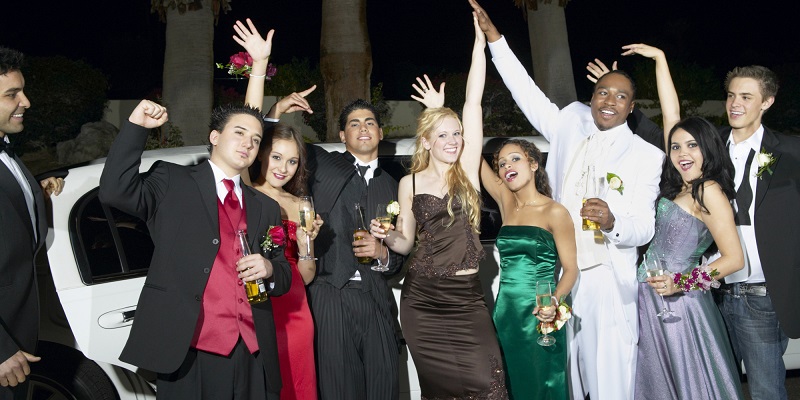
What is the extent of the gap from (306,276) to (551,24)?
7.98 metres

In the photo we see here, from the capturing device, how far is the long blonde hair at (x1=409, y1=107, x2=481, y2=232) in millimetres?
5023

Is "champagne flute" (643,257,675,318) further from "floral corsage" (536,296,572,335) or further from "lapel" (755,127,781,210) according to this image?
"lapel" (755,127,781,210)

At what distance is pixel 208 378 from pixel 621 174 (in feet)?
9.47

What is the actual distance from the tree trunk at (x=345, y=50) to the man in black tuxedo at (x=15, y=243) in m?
5.26

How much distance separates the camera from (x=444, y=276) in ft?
16.3

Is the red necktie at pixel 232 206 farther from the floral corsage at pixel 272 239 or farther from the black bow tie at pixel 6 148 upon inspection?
the black bow tie at pixel 6 148

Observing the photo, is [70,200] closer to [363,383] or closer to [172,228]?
[172,228]

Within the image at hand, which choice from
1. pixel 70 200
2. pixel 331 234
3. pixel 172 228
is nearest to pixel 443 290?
pixel 331 234

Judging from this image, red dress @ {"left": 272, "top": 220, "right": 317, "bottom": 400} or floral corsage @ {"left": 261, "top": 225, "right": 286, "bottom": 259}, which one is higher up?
floral corsage @ {"left": 261, "top": 225, "right": 286, "bottom": 259}

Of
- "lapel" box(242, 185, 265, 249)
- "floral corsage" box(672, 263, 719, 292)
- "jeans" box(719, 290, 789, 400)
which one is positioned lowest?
"jeans" box(719, 290, 789, 400)

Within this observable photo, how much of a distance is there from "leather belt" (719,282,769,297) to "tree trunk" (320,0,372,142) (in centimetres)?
502

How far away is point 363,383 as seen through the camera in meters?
4.99

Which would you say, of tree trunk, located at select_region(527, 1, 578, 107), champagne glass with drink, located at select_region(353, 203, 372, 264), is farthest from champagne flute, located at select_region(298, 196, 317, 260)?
tree trunk, located at select_region(527, 1, 578, 107)

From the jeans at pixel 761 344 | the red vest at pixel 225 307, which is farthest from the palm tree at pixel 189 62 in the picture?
the jeans at pixel 761 344
